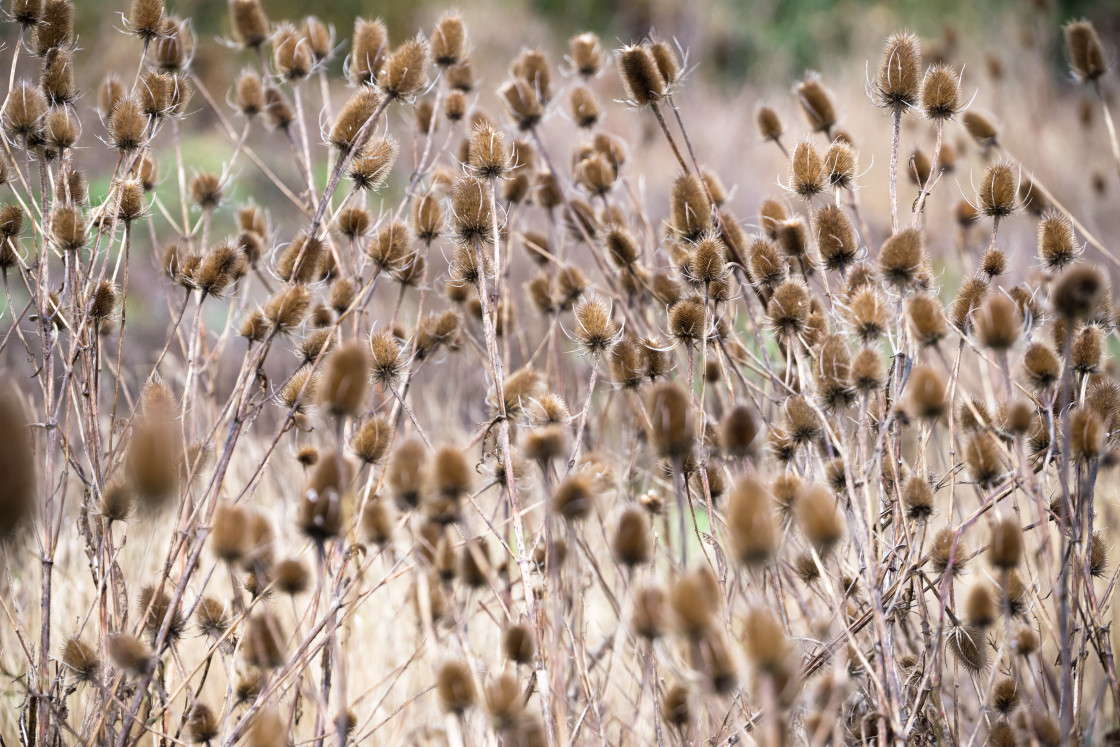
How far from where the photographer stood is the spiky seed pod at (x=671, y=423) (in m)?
Answer: 0.97

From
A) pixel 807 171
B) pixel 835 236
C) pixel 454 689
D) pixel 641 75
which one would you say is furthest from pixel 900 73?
pixel 454 689

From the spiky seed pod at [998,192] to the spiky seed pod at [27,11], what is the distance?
5.20 ft

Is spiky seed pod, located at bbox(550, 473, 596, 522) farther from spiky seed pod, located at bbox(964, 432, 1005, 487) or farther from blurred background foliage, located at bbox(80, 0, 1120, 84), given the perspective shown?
blurred background foliage, located at bbox(80, 0, 1120, 84)

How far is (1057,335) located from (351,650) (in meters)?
1.64

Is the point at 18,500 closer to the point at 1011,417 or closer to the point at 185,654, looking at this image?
the point at 1011,417

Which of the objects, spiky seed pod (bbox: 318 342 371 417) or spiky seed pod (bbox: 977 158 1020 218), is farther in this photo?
spiky seed pod (bbox: 977 158 1020 218)

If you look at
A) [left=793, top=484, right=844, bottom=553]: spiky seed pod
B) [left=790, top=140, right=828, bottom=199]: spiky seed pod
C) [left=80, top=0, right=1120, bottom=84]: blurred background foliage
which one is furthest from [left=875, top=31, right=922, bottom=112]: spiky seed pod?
[left=80, top=0, right=1120, bottom=84]: blurred background foliage

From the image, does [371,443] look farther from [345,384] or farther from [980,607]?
[980,607]

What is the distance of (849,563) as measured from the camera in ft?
5.11

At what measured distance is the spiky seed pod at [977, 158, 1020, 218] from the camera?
4.90ft

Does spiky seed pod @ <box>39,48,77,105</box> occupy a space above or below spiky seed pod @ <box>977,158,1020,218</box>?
above

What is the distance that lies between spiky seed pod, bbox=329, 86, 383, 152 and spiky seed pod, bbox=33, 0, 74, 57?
52 cm

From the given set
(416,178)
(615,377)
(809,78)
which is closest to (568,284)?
(416,178)

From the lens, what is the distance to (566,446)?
1269 millimetres
